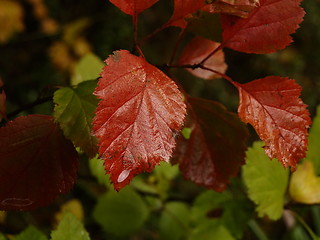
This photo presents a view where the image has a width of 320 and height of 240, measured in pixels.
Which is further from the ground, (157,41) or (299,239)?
(157,41)

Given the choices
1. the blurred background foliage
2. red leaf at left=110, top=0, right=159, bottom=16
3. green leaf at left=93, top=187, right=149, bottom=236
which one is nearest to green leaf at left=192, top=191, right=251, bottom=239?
the blurred background foliage

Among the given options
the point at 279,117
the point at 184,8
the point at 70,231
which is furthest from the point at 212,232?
the point at 184,8

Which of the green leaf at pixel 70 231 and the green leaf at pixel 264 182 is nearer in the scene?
the green leaf at pixel 70 231

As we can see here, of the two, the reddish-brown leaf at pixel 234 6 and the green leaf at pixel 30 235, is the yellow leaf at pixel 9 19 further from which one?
the reddish-brown leaf at pixel 234 6

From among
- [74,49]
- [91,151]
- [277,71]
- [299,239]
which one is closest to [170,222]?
[299,239]

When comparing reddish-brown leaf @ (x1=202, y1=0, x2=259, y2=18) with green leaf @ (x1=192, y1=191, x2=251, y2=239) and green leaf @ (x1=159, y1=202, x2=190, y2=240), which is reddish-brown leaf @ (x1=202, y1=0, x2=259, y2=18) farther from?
green leaf @ (x1=159, y1=202, x2=190, y2=240)

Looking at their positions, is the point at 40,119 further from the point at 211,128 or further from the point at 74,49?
the point at 74,49

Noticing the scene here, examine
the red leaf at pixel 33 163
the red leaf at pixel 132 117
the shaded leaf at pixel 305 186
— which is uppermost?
the red leaf at pixel 132 117

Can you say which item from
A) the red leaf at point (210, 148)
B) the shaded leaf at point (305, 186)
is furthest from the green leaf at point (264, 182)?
the red leaf at point (210, 148)
